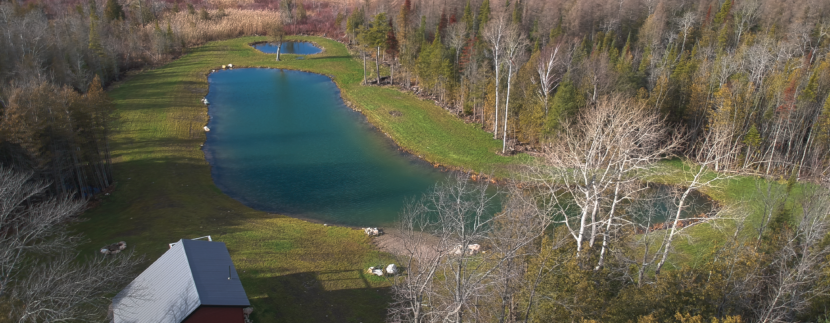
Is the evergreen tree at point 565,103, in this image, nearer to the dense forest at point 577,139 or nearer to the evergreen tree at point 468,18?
the dense forest at point 577,139

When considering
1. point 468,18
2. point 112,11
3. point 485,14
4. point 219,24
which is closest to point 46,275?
point 468,18

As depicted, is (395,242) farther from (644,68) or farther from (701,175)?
(644,68)

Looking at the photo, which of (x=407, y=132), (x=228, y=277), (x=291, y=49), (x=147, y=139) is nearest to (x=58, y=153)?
(x=147, y=139)

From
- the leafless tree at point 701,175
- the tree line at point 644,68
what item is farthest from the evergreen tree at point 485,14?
the leafless tree at point 701,175

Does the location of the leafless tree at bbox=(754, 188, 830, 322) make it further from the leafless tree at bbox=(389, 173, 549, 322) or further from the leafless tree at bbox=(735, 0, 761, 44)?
the leafless tree at bbox=(735, 0, 761, 44)

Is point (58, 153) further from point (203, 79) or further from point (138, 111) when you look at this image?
point (203, 79)
